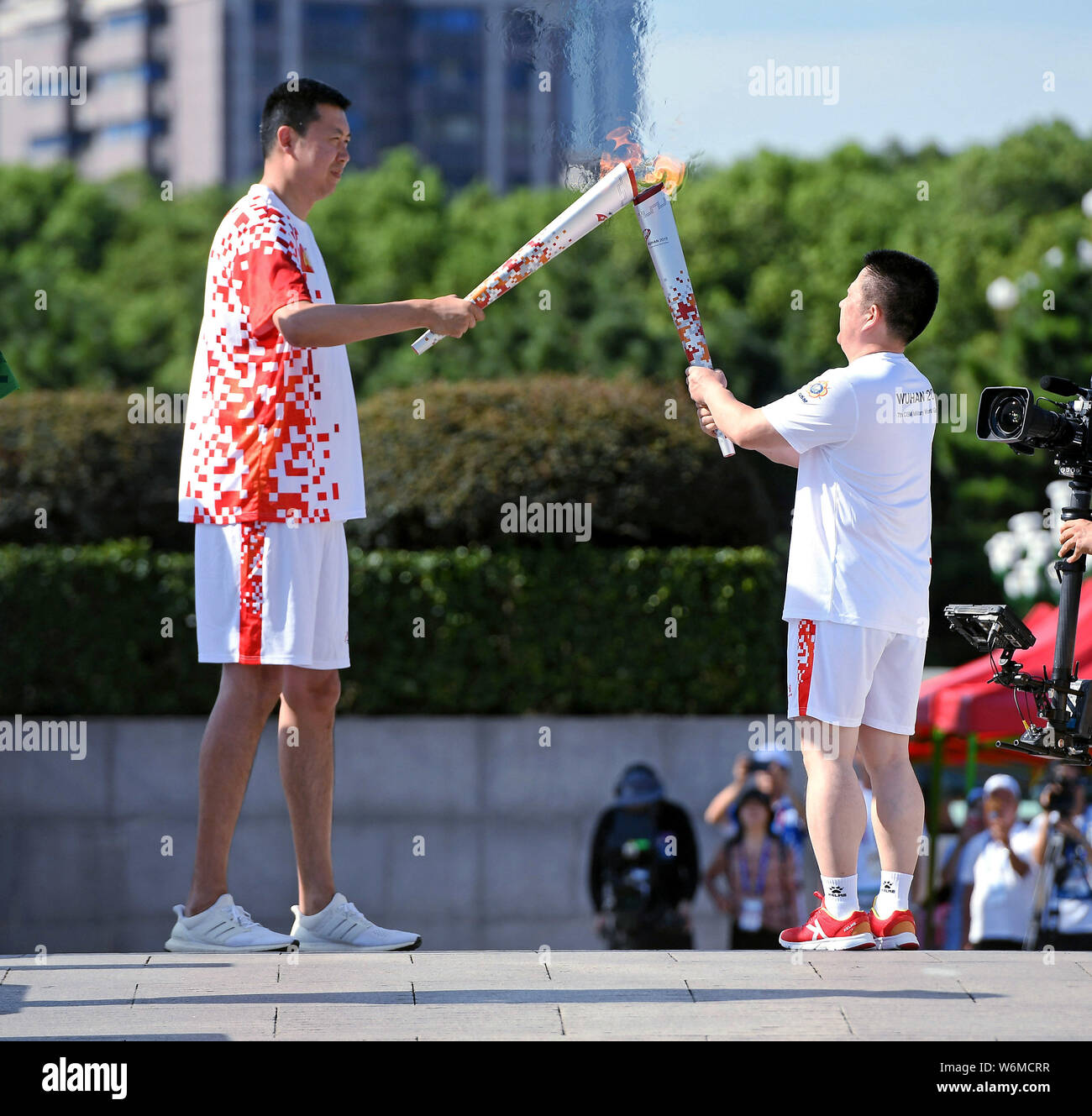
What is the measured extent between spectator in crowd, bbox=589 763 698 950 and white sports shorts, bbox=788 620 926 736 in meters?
4.58

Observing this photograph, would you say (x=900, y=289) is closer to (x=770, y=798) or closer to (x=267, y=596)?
(x=267, y=596)

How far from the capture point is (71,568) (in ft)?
33.0

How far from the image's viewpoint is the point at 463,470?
1011 cm

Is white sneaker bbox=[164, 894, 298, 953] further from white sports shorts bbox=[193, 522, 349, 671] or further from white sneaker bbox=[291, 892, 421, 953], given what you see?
white sports shorts bbox=[193, 522, 349, 671]

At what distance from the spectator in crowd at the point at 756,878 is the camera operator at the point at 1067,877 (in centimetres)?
147

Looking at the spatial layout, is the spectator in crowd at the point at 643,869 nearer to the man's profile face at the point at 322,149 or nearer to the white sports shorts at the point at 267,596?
the white sports shorts at the point at 267,596

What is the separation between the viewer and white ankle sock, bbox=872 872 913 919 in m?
4.73

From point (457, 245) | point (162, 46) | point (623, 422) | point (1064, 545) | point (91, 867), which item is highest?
point (162, 46)

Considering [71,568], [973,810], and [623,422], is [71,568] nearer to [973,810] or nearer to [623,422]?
[623,422]

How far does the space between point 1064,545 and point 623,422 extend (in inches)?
228

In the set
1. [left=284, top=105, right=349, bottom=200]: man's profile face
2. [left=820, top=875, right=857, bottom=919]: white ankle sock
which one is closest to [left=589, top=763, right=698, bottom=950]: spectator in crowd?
[left=820, top=875, right=857, bottom=919]: white ankle sock

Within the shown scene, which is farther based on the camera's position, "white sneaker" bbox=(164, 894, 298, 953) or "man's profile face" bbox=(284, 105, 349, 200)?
"man's profile face" bbox=(284, 105, 349, 200)
